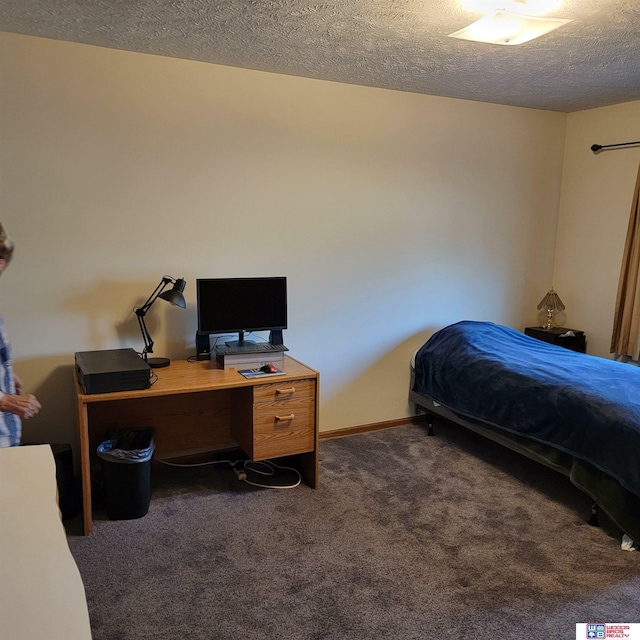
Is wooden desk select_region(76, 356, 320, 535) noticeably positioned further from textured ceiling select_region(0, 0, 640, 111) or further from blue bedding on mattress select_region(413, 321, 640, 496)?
textured ceiling select_region(0, 0, 640, 111)

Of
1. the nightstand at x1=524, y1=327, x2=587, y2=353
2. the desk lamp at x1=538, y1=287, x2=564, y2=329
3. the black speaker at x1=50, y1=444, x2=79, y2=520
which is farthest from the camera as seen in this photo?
the desk lamp at x1=538, y1=287, x2=564, y2=329

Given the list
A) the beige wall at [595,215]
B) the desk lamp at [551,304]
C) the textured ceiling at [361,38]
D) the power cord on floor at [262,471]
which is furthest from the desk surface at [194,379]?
the beige wall at [595,215]

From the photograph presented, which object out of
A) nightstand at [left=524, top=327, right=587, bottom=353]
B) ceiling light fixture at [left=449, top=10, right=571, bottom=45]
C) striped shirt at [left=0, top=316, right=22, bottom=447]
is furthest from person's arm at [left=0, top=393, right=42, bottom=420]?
nightstand at [left=524, top=327, right=587, bottom=353]

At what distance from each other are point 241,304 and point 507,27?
1828 mm

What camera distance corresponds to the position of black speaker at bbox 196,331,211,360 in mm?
3124

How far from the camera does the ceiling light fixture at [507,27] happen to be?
2.18 metres

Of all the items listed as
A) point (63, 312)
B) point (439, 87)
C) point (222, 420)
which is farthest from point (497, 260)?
point (63, 312)

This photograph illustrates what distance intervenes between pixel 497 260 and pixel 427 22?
2.20 m

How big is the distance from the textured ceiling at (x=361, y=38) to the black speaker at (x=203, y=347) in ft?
5.03

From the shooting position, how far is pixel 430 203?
154 inches

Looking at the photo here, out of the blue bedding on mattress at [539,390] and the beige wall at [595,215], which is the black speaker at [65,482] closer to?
the blue bedding on mattress at [539,390]

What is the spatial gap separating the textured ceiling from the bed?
1.68m

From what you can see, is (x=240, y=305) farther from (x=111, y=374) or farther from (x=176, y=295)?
(x=111, y=374)

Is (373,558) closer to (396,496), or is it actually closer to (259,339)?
(396,496)
